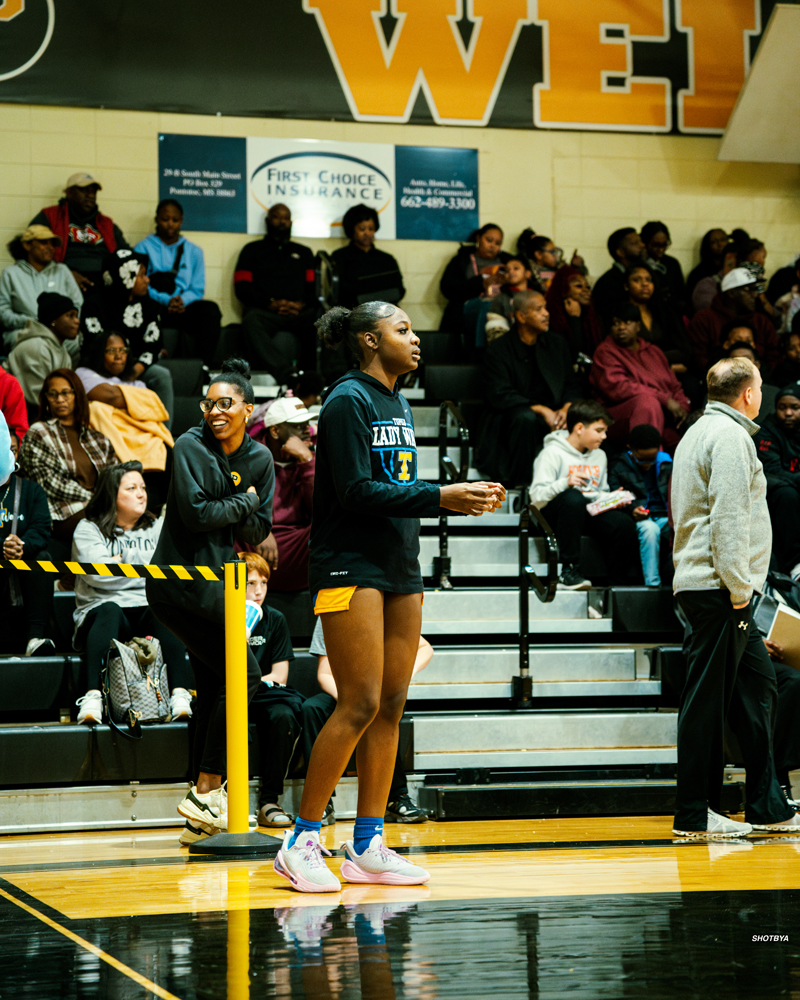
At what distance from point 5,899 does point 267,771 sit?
6.28 feet

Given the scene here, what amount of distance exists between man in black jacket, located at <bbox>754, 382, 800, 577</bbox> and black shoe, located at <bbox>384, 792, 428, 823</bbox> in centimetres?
281

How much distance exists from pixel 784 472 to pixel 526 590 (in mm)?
2039

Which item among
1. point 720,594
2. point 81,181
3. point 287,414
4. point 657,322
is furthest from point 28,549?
point 657,322

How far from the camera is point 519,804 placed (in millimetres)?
5016

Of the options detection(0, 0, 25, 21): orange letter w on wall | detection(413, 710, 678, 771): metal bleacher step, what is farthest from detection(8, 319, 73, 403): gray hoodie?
detection(413, 710, 678, 771): metal bleacher step

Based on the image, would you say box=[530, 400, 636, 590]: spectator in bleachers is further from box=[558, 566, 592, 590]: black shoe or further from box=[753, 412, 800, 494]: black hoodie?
box=[753, 412, 800, 494]: black hoodie

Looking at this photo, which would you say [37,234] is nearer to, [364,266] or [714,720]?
[364,266]

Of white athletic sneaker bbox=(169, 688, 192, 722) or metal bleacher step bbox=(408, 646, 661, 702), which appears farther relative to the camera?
metal bleacher step bbox=(408, 646, 661, 702)

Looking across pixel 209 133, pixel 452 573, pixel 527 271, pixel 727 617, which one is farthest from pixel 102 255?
pixel 727 617

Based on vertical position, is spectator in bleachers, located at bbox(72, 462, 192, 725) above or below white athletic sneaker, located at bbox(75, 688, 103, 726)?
above

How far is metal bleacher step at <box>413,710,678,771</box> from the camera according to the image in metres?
5.64

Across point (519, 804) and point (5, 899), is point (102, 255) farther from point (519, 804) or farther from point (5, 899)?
point (5, 899)

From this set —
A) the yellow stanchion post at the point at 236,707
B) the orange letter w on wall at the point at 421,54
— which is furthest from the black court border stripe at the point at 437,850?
the orange letter w on wall at the point at 421,54

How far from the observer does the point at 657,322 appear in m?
9.40
